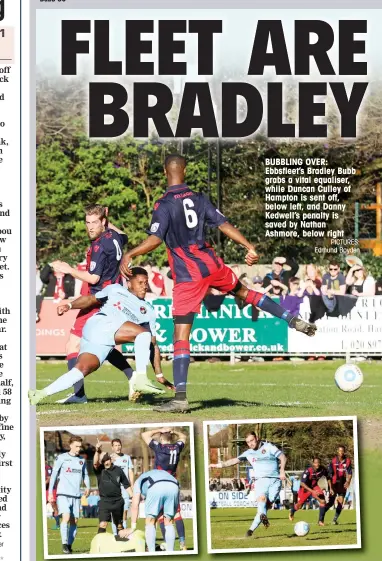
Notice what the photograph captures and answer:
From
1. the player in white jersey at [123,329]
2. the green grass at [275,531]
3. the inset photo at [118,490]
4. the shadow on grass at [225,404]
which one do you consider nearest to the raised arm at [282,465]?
the green grass at [275,531]

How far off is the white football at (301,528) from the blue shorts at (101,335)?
2274 mm

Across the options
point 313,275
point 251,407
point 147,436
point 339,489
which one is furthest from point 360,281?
point 147,436

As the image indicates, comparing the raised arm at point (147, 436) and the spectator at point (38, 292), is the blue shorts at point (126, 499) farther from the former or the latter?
the spectator at point (38, 292)

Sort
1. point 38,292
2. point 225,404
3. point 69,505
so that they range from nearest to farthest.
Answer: point 69,505, point 38,292, point 225,404

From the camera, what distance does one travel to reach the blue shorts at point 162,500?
10.8 m

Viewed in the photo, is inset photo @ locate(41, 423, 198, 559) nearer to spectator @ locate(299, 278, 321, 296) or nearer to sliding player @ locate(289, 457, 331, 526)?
sliding player @ locate(289, 457, 331, 526)

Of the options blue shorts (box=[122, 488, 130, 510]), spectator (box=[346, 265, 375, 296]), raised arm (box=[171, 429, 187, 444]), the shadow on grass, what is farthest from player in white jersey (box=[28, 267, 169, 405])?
spectator (box=[346, 265, 375, 296])

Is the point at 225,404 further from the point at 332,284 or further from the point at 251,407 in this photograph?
the point at 332,284

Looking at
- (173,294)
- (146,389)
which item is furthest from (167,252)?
(146,389)

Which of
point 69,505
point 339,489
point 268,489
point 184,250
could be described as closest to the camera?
point 69,505

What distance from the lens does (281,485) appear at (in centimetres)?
1105

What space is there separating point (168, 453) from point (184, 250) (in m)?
1.90

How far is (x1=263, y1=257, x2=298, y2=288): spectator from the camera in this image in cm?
1200

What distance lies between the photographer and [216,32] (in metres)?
11.4
